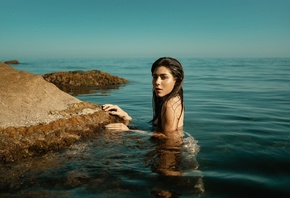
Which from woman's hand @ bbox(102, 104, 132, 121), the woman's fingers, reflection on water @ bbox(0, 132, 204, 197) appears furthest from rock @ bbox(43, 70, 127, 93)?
reflection on water @ bbox(0, 132, 204, 197)

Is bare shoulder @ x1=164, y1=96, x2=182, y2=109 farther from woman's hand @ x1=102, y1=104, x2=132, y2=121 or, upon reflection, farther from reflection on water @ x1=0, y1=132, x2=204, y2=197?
woman's hand @ x1=102, y1=104, x2=132, y2=121

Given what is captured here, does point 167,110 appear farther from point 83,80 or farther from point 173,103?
point 83,80

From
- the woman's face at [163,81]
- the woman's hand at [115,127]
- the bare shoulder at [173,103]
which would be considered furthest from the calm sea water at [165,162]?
the woman's face at [163,81]

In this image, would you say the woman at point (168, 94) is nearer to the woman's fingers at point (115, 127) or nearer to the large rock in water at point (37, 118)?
the woman's fingers at point (115, 127)

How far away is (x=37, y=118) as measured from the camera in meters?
3.95

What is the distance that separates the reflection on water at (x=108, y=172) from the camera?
2963mm

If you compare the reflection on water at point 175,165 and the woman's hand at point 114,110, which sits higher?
the woman's hand at point 114,110

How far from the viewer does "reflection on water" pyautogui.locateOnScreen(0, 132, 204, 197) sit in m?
2.96

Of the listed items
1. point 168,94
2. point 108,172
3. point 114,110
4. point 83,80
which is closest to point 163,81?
point 168,94

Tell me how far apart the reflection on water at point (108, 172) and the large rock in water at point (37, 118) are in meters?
0.19

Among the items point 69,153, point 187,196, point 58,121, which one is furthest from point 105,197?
point 58,121

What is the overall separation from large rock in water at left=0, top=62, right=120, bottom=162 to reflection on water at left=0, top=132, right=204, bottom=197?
19 cm

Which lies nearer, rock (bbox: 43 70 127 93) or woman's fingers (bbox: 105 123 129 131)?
woman's fingers (bbox: 105 123 129 131)

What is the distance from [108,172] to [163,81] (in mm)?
2090
